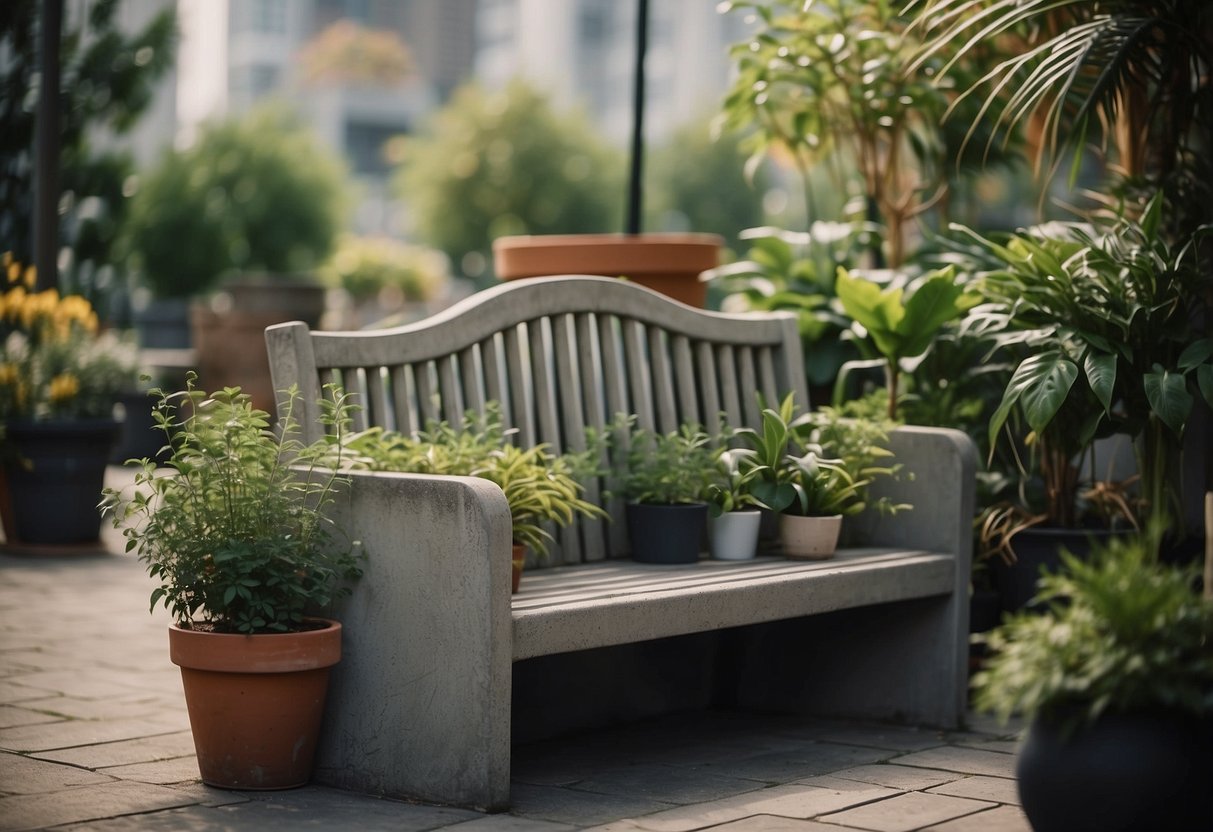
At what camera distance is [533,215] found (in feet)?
149

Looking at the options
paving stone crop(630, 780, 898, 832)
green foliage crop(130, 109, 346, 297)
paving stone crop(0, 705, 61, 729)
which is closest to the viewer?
paving stone crop(630, 780, 898, 832)

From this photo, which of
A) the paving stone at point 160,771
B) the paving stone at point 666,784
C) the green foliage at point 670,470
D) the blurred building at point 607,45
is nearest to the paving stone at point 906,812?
the paving stone at point 666,784

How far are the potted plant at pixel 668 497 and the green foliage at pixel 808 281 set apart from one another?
1.28 m

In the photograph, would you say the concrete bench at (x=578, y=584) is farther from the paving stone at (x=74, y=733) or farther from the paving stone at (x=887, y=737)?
the paving stone at (x=74, y=733)

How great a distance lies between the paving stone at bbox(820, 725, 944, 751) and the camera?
15.6 ft

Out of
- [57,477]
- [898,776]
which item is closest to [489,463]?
[898,776]

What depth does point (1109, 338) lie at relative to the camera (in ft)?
16.5

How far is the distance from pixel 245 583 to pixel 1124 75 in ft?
10.6

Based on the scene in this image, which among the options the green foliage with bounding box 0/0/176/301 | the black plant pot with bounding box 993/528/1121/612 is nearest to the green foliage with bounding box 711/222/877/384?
the black plant pot with bounding box 993/528/1121/612

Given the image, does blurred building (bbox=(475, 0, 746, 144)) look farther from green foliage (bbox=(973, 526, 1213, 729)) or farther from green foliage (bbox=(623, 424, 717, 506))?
green foliage (bbox=(973, 526, 1213, 729))

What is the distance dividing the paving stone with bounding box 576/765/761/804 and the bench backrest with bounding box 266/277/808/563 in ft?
2.32

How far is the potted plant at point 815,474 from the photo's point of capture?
483 cm

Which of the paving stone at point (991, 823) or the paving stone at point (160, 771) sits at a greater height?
the paving stone at point (991, 823)

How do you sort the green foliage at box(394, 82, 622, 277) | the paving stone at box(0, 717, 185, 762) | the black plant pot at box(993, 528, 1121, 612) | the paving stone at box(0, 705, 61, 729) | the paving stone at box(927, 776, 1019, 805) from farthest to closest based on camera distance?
the green foliage at box(394, 82, 622, 277)
the black plant pot at box(993, 528, 1121, 612)
the paving stone at box(0, 705, 61, 729)
the paving stone at box(0, 717, 185, 762)
the paving stone at box(927, 776, 1019, 805)
